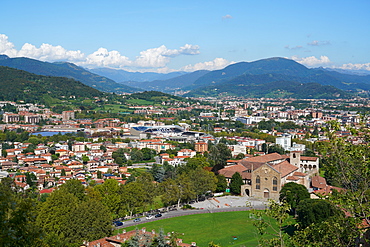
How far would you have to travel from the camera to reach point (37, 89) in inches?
4461

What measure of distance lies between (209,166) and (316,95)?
167 meters

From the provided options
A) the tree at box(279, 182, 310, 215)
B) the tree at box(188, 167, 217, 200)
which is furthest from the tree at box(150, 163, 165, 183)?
the tree at box(279, 182, 310, 215)

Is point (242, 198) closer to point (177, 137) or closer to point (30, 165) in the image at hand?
point (30, 165)

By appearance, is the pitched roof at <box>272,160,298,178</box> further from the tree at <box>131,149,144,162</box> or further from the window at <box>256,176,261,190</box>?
the tree at <box>131,149,144,162</box>

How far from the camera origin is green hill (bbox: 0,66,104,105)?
346 feet

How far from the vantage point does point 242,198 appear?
32219 millimetres

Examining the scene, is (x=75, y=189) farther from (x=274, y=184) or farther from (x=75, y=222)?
(x=274, y=184)

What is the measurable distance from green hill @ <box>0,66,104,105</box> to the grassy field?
8794 cm

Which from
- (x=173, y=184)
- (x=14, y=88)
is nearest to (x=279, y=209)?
(x=173, y=184)

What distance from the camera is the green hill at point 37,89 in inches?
4151

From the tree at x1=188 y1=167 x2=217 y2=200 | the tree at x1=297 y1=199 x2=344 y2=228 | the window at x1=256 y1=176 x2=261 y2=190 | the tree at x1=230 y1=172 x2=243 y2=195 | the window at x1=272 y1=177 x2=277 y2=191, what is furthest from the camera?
the tree at x1=230 y1=172 x2=243 y2=195

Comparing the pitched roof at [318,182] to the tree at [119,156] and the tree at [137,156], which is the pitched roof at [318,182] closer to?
the tree at [119,156]

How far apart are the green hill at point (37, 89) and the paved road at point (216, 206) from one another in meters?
84.0

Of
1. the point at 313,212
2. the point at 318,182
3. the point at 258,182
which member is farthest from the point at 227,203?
the point at 313,212
